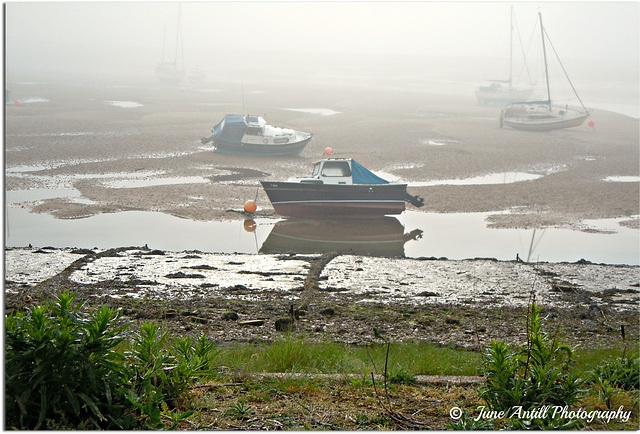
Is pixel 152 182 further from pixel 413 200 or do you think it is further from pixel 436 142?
pixel 436 142

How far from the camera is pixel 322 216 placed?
1560cm

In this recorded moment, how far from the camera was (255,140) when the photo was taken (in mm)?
23141

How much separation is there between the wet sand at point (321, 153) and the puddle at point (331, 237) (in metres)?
0.64

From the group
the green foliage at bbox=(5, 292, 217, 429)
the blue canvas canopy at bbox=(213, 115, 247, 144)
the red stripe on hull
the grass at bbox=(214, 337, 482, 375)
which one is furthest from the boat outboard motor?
the green foliage at bbox=(5, 292, 217, 429)

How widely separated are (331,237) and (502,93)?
38.6 meters

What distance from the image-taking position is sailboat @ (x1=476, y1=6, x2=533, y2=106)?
47.7 m

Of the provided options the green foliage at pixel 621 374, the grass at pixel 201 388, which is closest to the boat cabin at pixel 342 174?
the grass at pixel 201 388

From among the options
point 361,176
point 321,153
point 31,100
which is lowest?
point 321,153

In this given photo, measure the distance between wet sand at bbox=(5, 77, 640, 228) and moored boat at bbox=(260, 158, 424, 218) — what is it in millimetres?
1424

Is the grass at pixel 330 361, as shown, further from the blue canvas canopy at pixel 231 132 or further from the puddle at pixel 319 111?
the puddle at pixel 319 111

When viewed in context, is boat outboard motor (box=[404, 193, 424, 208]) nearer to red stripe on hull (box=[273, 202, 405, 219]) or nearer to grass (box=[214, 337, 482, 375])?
red stripe on hull (box=[273, 202, 405, 219])

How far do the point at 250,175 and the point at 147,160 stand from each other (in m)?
3.80

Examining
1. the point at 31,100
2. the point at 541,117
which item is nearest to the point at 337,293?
the point at 541,117

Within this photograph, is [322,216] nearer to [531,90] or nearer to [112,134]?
[112,134]
